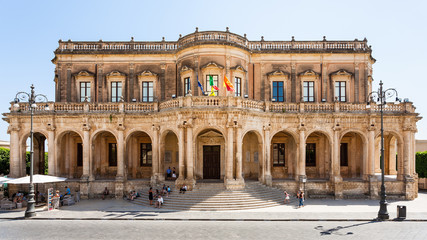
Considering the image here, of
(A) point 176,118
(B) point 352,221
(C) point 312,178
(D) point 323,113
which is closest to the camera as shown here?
(B) point 352,221

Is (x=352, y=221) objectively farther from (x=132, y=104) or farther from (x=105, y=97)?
(x=105, y=97)

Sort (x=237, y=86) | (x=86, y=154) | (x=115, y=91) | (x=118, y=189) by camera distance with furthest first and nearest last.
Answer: (x=115, y=91)
(x=237, y=86)
(x=86, y=154)
(x=118, y=189)

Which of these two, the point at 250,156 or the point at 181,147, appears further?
the point at 250,156

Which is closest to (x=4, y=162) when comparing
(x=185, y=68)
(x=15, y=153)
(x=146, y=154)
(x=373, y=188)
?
(x=15, y=153)

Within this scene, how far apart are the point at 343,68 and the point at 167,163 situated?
20410 millimetres

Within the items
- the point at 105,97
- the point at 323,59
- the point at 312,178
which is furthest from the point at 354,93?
the point at 105,97

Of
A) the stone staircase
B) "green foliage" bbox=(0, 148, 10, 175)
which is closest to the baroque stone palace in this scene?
the stone staircase

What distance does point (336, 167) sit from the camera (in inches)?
1073

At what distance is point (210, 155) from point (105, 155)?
11193mm

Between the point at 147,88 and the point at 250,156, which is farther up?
the point at 147,88

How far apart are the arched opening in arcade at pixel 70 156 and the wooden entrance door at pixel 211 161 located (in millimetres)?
13050

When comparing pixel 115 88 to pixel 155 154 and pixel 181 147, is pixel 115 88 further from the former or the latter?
pixel 181 147

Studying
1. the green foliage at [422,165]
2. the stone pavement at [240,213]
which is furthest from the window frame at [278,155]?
the green foliage at [422,165]

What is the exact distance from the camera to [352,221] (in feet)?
62.1
